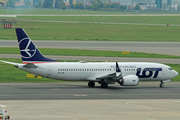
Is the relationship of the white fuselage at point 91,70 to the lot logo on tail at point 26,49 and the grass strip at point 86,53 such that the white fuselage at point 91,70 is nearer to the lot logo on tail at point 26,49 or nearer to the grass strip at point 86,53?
the lot logo on tail at point 26,49

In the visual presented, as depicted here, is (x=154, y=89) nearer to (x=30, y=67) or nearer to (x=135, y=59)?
(x=30, y=67)

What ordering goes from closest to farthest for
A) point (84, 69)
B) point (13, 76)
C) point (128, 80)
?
point (128, 80) < point (84, 69) < point (13, 76)

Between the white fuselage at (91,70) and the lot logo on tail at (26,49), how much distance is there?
1.85 meters

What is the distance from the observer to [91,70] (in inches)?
2009

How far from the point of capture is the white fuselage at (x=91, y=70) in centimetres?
4938

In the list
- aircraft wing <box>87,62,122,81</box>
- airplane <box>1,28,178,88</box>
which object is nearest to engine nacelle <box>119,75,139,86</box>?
airplane <box>1,28,178,88</box>

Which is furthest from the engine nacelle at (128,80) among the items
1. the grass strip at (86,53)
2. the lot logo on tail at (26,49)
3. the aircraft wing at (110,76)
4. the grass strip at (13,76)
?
the grass strip at (86,53)

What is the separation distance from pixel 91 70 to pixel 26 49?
29.4ft

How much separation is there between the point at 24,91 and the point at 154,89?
16906mm

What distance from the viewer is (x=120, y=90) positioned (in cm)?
4900

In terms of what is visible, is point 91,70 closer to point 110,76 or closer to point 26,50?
point 110,76

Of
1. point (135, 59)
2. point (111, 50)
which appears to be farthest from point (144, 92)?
point (111, 50)
